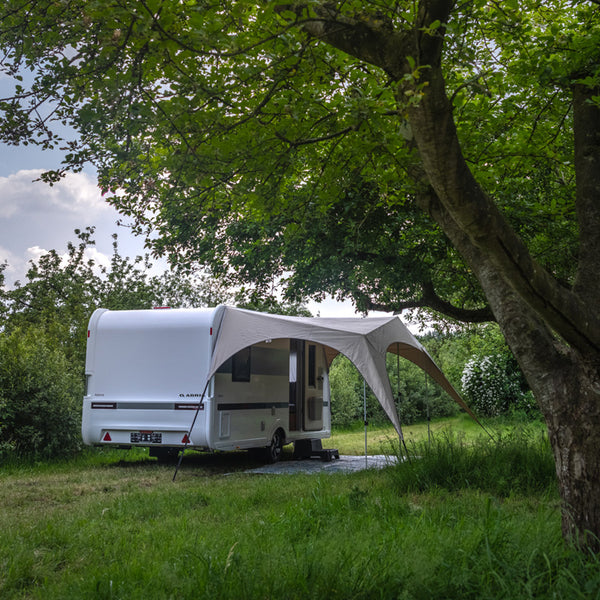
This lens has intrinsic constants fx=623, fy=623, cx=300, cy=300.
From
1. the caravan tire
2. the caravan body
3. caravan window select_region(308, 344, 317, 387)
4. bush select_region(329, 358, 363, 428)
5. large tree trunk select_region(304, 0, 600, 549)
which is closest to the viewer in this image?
large tree trunk select_region(304, 0, 600, 549)

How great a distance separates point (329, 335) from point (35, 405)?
4822 millimetres

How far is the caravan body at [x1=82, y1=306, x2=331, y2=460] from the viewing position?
9.34 metres

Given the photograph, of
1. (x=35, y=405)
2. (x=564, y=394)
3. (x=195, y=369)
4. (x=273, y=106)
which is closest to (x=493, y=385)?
(x=195, y=369)

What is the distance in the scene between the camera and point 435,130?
3.64m

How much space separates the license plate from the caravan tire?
7.20ft

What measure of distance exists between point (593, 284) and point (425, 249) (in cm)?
683

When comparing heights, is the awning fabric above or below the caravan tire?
above

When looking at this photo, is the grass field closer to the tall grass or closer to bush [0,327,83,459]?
the tall grass

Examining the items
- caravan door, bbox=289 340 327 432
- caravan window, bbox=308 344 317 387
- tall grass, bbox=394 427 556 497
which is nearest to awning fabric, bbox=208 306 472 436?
tall grass, bbox=394 427 556 497

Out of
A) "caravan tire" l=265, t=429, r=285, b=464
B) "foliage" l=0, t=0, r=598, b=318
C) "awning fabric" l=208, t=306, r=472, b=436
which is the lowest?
"caravan tire" l=265, t=429, r=285, b=464

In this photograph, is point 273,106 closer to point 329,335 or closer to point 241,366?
point 329,335

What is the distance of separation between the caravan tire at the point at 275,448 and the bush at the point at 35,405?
322 centimetres

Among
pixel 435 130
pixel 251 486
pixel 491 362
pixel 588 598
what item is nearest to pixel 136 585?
pixel 588 598

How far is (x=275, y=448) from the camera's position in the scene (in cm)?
1105
